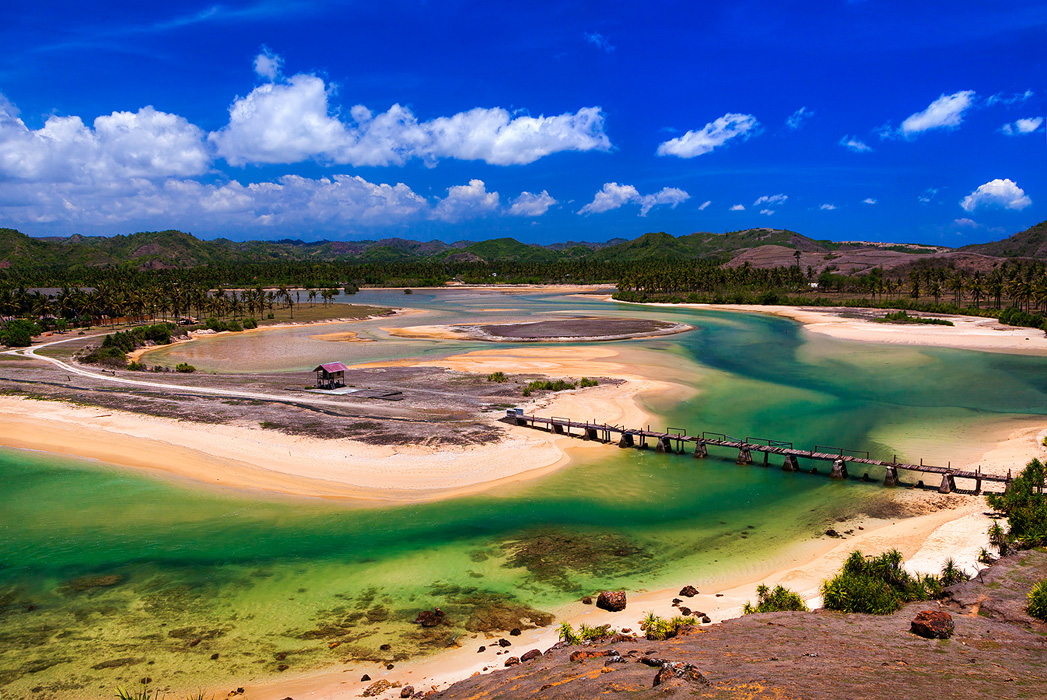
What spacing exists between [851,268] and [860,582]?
582 ft

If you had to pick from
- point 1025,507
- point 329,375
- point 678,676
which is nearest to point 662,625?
point 678,676

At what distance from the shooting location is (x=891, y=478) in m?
23.3

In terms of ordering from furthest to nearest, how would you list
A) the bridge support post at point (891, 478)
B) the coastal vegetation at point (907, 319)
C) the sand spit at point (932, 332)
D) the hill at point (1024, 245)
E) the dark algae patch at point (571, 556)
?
the hill at point (1024, 245), the coastal vegetation at point (907, 319), the sand spit at point (932, 332), the bridge support post at point (891, 478), the dark algae patch at point (571, 556)

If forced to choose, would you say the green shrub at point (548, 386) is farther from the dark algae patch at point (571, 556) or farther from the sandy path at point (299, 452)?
the dark algae patch at point (571, 556)

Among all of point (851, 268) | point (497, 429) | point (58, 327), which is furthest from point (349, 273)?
point (497, 429)

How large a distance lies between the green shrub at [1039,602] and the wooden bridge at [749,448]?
10891 millimetres

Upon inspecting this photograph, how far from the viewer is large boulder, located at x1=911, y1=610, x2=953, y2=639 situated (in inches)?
442

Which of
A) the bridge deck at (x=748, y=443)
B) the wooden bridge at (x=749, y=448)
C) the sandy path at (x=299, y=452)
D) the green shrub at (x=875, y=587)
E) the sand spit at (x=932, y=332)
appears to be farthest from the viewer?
the sand spit at (x=932, y=332)

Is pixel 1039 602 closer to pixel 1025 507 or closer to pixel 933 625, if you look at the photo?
pixel 933 625

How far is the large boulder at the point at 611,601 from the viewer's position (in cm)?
1450

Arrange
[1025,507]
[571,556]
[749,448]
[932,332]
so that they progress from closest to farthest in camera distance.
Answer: [571,556]
[1025,507]
[749,448]
[932,332]

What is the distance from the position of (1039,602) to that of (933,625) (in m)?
2.77

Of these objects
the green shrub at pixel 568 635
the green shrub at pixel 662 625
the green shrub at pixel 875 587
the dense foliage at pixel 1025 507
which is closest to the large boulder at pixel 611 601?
the green shrub at pixel 662 625

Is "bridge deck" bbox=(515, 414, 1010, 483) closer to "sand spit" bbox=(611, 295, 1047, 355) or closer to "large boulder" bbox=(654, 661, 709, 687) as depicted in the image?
"large boulder" bbox=(654, 661, 709, 687)
